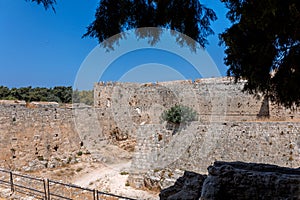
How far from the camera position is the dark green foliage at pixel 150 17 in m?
3.50

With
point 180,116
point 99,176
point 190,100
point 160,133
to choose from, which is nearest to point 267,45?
point 180,116

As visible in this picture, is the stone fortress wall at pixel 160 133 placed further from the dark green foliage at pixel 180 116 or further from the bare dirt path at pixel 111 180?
the bare dirt path at pixel 111 180

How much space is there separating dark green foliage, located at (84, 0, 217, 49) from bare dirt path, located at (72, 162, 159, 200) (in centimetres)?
580

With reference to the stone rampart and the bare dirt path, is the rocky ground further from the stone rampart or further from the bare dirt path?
the stone rampart

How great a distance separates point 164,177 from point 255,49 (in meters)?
6.56

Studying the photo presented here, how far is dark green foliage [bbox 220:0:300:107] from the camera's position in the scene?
96.3 inches

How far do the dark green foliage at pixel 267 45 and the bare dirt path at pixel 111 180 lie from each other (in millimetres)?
6015

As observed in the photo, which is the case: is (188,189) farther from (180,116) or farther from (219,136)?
(180,116)

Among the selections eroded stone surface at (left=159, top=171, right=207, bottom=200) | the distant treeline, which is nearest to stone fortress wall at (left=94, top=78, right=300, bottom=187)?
eroded stone surface at (left=159, top=171, right=207, bottom=200)

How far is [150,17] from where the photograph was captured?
3723 mm

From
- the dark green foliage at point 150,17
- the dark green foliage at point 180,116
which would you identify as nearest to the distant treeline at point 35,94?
the dark green foliage at point 180,116

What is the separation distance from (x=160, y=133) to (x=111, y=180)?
8.65 ft

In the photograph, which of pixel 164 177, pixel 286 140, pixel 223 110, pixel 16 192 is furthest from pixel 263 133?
pixel 16 192

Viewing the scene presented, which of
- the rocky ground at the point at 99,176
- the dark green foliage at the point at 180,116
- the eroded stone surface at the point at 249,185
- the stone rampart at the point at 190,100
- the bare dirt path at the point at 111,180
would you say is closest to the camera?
the eroded stone surface at the point at 249,185
